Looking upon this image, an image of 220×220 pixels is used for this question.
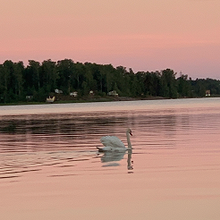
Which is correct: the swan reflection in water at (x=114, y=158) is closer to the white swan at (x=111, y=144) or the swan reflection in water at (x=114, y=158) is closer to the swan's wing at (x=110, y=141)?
the white swan at (x=111, y=144)

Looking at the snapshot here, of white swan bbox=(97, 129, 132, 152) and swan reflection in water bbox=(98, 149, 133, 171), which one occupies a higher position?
white swan bbox=(97, 129, 132, 152)

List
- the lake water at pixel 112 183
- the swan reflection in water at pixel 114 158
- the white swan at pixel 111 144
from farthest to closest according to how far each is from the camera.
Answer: the white swan at pixel 111 144, the swan reflection in water at pixel 114 158, the lake water at pixel 112 183

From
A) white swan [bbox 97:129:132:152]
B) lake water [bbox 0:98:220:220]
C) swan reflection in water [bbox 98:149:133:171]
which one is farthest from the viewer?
white swan [bbox 97:129:132:152]

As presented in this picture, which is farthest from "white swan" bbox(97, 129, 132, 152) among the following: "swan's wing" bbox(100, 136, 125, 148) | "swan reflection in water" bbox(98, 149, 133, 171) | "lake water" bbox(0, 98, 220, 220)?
"lake water" bbox(0, 98, 220, 220)

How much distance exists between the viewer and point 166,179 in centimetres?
2034

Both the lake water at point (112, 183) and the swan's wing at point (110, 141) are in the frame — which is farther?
the swan's wing at point (110, 141)

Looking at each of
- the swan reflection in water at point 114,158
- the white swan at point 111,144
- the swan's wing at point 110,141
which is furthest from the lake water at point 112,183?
the swan's wing at point 110,141

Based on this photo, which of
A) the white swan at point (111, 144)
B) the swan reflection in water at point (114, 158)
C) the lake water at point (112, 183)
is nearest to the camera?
the lake water at point (112, 183)

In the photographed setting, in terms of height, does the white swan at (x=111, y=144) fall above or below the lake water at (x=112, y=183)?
above

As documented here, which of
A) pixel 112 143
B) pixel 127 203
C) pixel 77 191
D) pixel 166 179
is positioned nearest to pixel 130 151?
pixel 112 143

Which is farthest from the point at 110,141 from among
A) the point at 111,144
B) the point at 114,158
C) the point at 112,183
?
the point at 112,183

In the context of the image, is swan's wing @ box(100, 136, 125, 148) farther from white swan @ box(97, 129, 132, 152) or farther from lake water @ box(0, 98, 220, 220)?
lake water @ box(0, 98, 220, 220)

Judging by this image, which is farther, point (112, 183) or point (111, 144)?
point (111, 144)

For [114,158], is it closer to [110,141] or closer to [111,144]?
[110,141]
